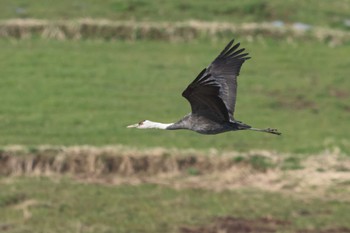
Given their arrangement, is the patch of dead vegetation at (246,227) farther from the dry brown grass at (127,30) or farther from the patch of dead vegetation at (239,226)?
the dry brown grass at (127,30)

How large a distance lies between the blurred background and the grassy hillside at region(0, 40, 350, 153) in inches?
2.0

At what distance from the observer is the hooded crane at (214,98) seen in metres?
8.64

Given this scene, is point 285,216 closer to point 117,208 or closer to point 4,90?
point 117,208

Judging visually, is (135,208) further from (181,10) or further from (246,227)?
(181,10)

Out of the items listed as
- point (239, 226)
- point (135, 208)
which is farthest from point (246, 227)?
point (135, 208)

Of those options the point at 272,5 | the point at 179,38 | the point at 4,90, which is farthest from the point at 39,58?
the point at 272,5

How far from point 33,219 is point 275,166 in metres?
5.08

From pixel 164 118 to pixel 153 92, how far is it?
260cm

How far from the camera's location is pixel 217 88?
8609 millimetres

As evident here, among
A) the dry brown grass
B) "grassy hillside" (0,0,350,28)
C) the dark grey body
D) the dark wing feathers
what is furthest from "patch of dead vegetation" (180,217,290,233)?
"grassy hillside" (0,0,350,28)

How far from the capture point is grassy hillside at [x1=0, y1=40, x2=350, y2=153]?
69.1ft

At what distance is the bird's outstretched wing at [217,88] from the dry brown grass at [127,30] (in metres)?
20.2

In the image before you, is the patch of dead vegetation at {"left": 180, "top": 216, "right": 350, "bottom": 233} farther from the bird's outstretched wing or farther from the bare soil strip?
the bird's outstretched wing

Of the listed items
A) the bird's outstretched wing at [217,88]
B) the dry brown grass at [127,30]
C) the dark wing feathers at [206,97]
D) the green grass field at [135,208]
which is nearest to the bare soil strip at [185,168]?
the green grass field at [135,208]
